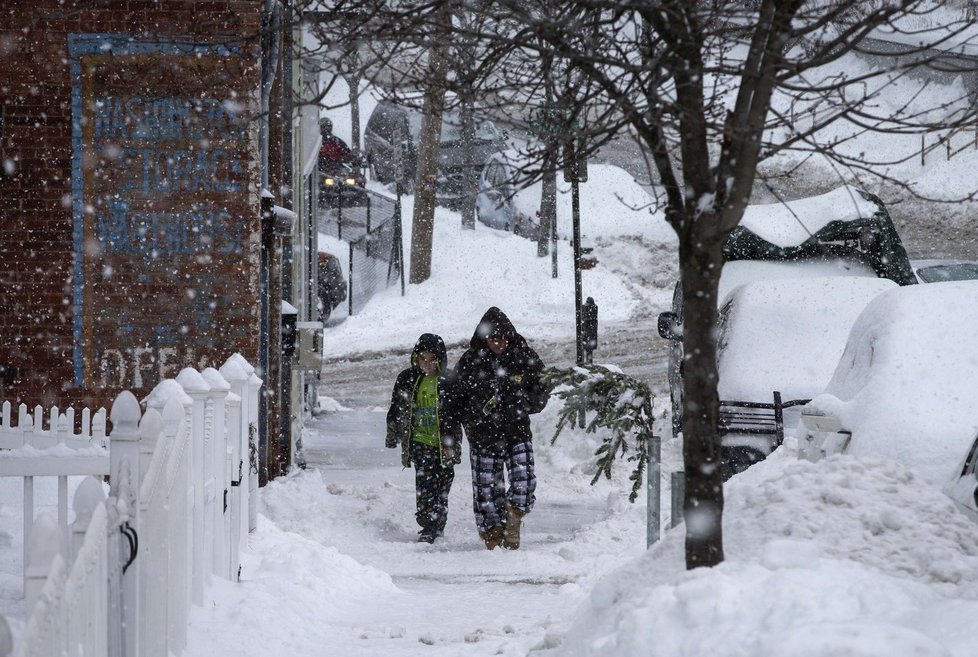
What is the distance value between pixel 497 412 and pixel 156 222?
9.87ft

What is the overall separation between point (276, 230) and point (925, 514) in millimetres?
7901

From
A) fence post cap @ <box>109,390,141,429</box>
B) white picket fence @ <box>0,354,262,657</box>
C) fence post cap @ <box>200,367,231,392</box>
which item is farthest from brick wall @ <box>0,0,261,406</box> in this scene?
fence post cap @ <box>109,390,141,429</box>

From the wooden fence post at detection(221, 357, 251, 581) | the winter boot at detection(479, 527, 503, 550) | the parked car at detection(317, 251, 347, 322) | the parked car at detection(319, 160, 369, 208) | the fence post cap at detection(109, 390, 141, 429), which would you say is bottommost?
the winter boot at detection(479, 527, 503, 550)

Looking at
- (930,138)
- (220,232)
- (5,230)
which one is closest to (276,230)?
(220,232)

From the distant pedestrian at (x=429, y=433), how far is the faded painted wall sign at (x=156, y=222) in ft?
4.53

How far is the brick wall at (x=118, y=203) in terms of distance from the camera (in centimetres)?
984

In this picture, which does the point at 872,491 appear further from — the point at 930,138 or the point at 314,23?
the point at 930,138

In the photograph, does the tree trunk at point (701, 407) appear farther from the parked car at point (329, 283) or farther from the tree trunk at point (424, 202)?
the tree trunk at point (424, 202)

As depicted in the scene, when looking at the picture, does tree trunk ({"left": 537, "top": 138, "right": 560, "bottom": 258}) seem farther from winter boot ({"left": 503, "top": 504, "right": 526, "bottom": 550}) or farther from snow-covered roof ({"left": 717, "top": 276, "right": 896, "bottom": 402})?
winter boot ({"left": 503, "top": 504, "right": 526, "bottom": 550})

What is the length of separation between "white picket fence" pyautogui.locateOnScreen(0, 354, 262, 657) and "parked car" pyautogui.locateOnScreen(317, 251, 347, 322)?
18.9m

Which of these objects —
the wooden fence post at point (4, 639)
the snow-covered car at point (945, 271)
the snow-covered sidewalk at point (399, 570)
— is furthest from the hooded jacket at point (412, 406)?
the snow-covered car at point (945, 271)

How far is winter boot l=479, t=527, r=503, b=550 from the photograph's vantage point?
32.4 feet

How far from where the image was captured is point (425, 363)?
33.6 ft

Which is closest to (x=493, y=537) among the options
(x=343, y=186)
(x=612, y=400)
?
(x=612, y=400)
